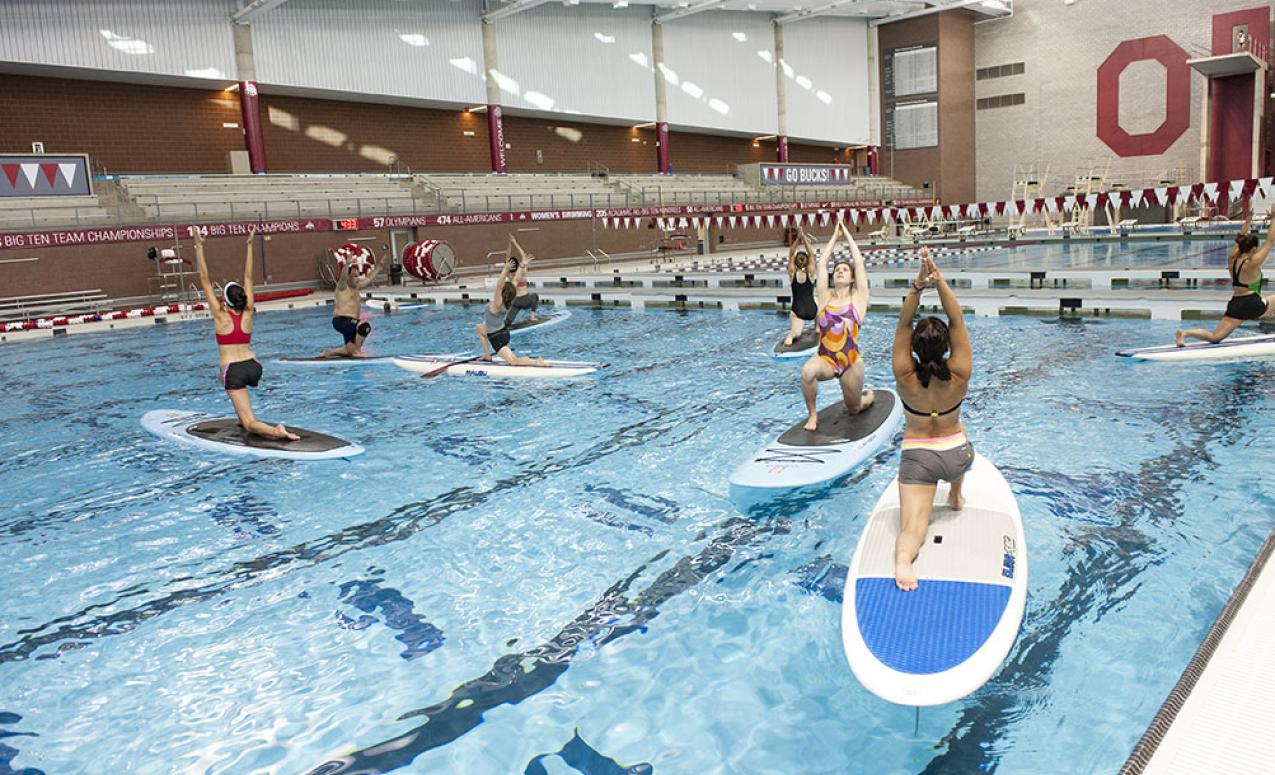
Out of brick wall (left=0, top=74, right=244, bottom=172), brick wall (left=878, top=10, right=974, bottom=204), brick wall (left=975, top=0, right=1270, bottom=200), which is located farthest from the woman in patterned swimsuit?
brick wall (left=878, top=10, right=974, bottom=204)

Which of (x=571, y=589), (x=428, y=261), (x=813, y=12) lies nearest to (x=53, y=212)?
(x=428, y=261)

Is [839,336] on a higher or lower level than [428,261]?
lower

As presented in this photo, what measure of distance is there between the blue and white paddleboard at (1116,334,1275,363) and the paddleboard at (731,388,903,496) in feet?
13.1

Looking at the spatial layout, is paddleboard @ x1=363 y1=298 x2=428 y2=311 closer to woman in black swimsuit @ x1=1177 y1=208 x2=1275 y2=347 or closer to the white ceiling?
the white ceiling

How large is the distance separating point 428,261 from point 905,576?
75.2 ft

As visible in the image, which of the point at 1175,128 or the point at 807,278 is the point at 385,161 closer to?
the point at 807,278

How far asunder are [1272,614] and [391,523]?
483 cm

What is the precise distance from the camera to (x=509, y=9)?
1270 inches

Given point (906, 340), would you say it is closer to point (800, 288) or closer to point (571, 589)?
point (571, 589)

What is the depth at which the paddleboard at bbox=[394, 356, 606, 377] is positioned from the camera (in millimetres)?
10525

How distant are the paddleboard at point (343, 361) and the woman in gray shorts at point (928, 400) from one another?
9.37m

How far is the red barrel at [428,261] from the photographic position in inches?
982

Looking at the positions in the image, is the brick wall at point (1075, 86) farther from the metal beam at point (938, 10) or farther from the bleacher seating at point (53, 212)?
the bleacher seating at point (53, 212)

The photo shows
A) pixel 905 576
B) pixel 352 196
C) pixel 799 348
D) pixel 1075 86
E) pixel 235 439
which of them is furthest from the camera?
pixel 1075 86
